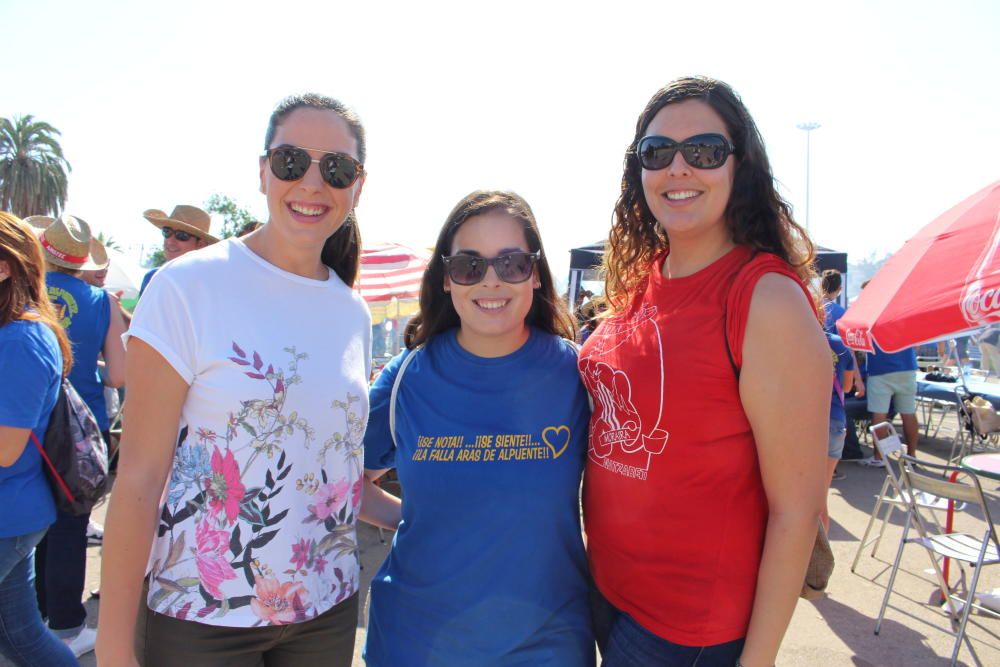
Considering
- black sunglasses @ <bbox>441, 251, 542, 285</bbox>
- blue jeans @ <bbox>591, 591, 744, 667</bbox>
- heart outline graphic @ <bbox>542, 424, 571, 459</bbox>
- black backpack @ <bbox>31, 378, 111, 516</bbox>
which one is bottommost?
blue jeans @ <bbox>591, 591, 744, 667</bbox>

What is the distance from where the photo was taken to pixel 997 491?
280 inches

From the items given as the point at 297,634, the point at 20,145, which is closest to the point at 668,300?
the point at 297,634

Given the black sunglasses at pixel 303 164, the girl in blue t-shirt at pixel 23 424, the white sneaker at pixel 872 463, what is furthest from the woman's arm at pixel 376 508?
the white sneaker at pixel 872 463

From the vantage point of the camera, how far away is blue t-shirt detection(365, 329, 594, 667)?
5.61ft

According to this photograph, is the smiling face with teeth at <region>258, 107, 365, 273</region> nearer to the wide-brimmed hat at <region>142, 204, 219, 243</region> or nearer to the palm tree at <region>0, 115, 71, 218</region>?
the wide-brimmed hat at <region>142, 204, 219, 243</region>

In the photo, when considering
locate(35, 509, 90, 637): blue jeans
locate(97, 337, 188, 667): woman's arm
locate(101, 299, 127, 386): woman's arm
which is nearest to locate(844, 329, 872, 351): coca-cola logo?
locate(97, 337, 188, 667): woman's arm

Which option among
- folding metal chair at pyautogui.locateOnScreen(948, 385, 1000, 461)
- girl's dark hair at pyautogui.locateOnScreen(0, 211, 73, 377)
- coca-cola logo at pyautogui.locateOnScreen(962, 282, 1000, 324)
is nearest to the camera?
girl's dark hair at pyautogui.locateOnScreen(0, 211, 73, 377)

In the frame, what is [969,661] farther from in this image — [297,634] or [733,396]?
[297,634]

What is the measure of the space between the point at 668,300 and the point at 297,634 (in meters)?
1.37

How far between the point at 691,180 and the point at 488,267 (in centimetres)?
63

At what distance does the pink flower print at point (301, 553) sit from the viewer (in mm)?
1628

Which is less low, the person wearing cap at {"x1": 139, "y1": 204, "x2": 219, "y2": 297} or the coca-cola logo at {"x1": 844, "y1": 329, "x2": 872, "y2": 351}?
the person wearing cap at {"x1": 139, "y1": 204, "x2": 219, "y2": 297}

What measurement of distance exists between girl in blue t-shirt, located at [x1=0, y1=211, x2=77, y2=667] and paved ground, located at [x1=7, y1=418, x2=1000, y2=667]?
1.27 m

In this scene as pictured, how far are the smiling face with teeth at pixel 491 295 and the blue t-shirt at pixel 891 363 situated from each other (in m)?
7.80
